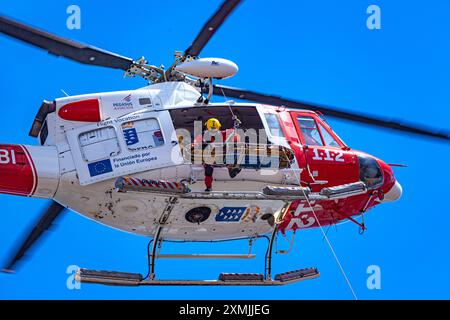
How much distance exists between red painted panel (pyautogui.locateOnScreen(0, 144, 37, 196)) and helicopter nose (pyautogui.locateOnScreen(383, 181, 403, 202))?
5154 millimetres

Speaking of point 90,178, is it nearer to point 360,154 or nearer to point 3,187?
point 3,187

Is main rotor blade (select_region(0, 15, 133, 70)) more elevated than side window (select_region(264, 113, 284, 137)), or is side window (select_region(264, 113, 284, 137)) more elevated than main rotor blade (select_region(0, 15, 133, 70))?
main rotor blade (select_region(0, 15, 133, 70))

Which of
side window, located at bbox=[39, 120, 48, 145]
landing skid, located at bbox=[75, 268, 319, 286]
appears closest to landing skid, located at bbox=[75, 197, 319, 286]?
landing skid, located at bbox=[75, 268, 319, 286]

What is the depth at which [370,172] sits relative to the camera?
14109 millimetres

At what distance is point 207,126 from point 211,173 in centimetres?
64

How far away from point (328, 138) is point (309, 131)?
32 cm

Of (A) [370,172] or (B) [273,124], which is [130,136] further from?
(A) [370,172]

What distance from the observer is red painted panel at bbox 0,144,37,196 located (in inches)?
502

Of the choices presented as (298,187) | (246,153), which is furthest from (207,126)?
(298,187)

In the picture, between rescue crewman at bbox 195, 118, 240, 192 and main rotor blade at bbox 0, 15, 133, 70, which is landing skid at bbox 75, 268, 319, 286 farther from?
main rotor blade at bbox 0, 15, 133, 70

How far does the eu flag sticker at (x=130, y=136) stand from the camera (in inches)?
511

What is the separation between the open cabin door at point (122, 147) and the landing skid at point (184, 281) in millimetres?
613

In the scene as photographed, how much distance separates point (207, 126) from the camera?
1309cm

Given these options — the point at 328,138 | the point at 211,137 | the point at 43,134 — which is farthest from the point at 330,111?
the point at 43,134
